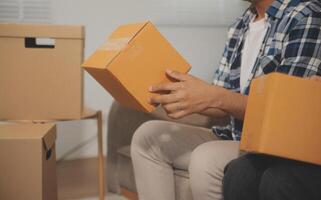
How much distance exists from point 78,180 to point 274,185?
1.43 m

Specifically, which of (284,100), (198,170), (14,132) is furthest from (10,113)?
(284,100)

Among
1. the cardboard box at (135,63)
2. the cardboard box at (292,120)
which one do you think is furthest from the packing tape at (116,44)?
the cardboard box at (292,120)

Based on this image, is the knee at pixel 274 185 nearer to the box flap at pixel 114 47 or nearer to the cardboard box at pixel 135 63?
the cardboard box at pixel 135 63

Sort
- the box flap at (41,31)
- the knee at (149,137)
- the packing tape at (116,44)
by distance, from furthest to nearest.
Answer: the box flap at (41,31), the knee at (149,137), the packing tape at (116,44)

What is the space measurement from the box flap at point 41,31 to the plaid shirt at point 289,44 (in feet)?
2.00

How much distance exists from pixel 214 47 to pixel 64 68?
113cm

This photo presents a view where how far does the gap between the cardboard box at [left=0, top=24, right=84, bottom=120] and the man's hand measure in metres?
0.50

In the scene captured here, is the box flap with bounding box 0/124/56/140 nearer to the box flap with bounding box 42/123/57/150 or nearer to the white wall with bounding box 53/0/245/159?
the box flap with bounding box 42/123/57/150

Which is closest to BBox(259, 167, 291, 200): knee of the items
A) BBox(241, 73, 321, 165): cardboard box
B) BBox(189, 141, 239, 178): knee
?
BBox(241, 73, 321, 165): cardboard box

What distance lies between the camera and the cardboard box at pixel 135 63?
1.07 m

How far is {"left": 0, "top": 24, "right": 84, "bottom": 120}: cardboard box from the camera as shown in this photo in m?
1.48

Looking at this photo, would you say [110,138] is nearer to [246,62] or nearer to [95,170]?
[95,170]

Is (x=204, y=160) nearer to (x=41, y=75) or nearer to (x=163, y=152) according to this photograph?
(x=163, y=152)

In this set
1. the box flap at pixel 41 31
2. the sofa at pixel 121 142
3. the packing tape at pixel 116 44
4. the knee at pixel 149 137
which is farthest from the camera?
the sofa at pixel 121 142
